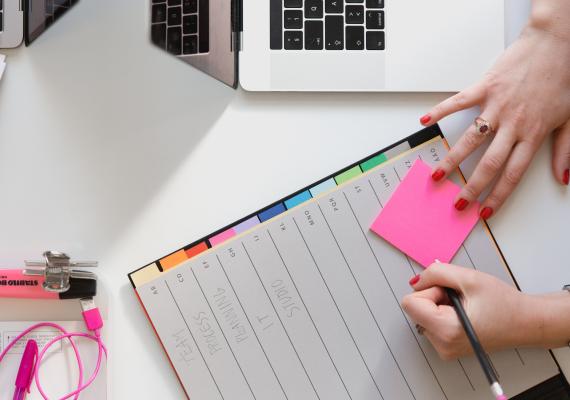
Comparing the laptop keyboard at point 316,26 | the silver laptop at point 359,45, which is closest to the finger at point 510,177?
the silver laptop at point 359,45

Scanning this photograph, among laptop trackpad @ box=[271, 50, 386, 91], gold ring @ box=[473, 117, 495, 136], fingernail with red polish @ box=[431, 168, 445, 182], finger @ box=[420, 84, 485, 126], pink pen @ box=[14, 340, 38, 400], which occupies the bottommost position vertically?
pink pen @ box=[14, 340, 38, 400]

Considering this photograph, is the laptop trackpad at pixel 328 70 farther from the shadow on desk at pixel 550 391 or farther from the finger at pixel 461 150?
the shadow on desk at pixel 550 391

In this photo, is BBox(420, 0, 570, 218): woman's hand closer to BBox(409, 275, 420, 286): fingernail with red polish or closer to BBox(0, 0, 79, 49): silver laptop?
BBox(409, 275, 420, 286): fingernail with red polish

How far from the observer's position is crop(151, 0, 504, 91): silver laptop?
2.60 ft

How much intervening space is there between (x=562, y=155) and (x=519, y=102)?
0.31 ft

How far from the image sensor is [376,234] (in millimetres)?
803

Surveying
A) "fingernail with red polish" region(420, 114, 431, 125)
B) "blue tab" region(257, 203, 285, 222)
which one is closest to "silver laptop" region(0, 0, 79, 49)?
"blue tab" region(257, 203, 285, 222)

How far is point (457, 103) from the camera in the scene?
0.78 meters

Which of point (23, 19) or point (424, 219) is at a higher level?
point (23, 19)

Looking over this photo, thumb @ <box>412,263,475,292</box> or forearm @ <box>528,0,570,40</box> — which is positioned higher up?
forearm @ <box>528,0,570,40</box>

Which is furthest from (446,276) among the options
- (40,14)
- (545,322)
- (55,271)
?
(40,14)

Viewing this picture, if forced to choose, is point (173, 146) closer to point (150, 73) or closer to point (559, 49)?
point (150, 73)

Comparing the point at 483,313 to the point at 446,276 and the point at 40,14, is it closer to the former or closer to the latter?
the point at 446,276

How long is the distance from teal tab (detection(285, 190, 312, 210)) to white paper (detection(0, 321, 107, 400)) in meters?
0.32
